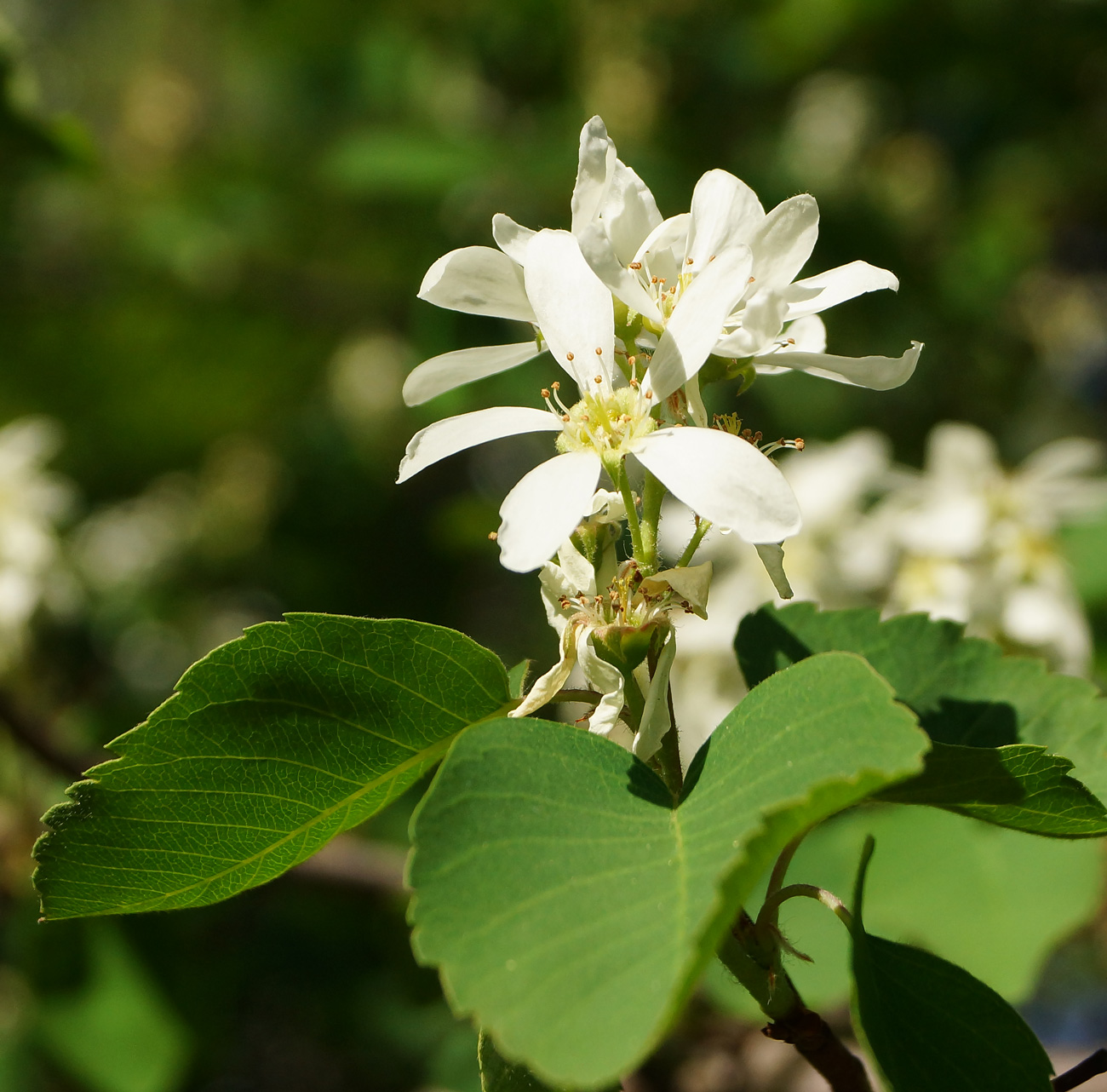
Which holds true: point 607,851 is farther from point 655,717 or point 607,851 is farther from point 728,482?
point 728,482

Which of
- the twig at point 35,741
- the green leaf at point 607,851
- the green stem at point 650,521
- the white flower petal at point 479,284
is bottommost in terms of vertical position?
the twig at point 35,741

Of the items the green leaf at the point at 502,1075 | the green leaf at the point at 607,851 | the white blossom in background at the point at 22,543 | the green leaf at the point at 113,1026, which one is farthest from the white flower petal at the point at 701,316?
the white blossom in background at the point at 22,543

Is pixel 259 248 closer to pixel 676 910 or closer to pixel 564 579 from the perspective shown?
pixel 564 579

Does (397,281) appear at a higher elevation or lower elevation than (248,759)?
lower

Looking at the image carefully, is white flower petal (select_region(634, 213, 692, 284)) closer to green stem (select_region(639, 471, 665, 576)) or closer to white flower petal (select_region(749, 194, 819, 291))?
white flower petal (select_region(749, 194, 819, 291))

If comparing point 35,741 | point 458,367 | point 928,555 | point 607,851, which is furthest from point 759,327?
point 35,741

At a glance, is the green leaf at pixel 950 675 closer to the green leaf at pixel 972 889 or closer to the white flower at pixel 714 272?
the white flower at pixel 714 272

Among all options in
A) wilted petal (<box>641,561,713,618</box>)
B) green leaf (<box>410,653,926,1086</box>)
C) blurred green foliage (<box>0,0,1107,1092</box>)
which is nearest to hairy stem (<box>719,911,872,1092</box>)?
green leaf (<box>410,653,926,1086</box>)
